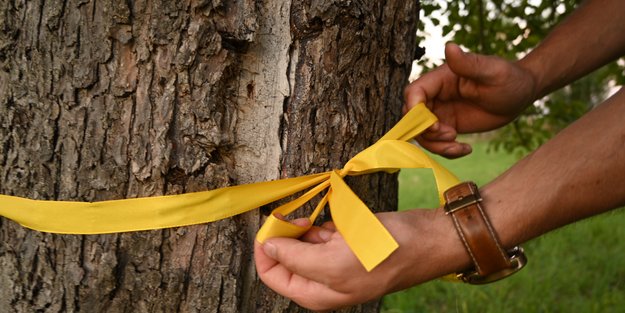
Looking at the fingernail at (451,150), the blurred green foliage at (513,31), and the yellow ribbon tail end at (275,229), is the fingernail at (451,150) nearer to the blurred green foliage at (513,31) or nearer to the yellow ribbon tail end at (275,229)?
the yellow ribbon tail end at (275,229)

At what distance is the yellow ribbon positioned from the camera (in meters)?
1.27

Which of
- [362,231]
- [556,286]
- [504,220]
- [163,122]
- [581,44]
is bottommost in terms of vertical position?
[556,286]

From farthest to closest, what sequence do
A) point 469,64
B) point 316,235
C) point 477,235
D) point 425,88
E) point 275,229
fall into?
point 425,88 < point 469,64 < point 316,235 < point 275,229 < point 477,235

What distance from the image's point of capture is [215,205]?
130 cm

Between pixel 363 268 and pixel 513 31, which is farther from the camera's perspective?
pixel 513 31

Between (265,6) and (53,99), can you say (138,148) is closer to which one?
(53,99)

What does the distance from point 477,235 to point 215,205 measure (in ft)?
1.95

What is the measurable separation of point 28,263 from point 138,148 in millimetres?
429

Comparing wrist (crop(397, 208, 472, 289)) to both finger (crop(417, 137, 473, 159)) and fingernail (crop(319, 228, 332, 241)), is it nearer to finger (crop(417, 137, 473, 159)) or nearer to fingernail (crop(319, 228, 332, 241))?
fingernail (crop(319, 228, 332, 241))

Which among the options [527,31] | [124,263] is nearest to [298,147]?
[124,263]

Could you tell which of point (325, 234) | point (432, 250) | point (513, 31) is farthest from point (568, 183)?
point (513, 31)

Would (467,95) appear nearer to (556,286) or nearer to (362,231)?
(362,231)

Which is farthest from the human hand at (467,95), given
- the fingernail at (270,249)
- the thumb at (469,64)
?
the fingernail at (270,249)

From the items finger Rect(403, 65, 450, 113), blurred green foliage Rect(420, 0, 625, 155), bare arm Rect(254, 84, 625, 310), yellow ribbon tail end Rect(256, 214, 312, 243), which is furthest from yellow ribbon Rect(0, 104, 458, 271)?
blurred green foliage Rect(420, 0, 625, 155)
